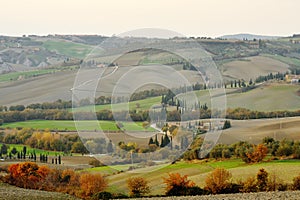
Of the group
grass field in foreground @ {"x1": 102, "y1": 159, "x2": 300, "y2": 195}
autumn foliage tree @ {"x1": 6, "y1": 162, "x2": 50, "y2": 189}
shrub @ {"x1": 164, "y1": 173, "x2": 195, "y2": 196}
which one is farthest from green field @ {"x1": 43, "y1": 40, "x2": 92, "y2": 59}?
shrub @ {"x1": 164, "y1": 173, "x2": 195, "y2": 196}

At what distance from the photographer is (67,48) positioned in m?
182

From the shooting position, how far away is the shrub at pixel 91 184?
Answer: 35406 millimetres

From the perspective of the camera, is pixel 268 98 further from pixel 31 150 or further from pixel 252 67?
pixel 31 150

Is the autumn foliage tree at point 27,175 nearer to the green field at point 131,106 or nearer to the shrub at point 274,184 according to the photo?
the green field at point 131,106

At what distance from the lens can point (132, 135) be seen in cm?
3062

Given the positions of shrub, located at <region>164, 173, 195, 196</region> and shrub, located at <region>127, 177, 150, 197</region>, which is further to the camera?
shrub, located at <region>164, 173, 195, 196</region>

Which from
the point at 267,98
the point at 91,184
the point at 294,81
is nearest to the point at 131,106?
the point at 91,184

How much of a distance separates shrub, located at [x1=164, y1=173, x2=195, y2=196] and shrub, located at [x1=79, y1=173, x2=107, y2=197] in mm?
4299

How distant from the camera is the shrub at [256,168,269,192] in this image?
114 feet

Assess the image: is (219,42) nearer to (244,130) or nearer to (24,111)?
(24,111)

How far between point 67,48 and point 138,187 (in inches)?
5943

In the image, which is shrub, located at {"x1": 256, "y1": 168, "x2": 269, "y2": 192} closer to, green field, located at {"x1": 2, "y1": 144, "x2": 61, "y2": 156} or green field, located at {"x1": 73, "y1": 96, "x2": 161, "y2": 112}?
green field, located at {"x1": 73, "y1": 96, "x2": 161, "y2": 112}

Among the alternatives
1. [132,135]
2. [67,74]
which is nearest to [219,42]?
[67,74]

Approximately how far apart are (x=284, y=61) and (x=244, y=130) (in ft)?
208
